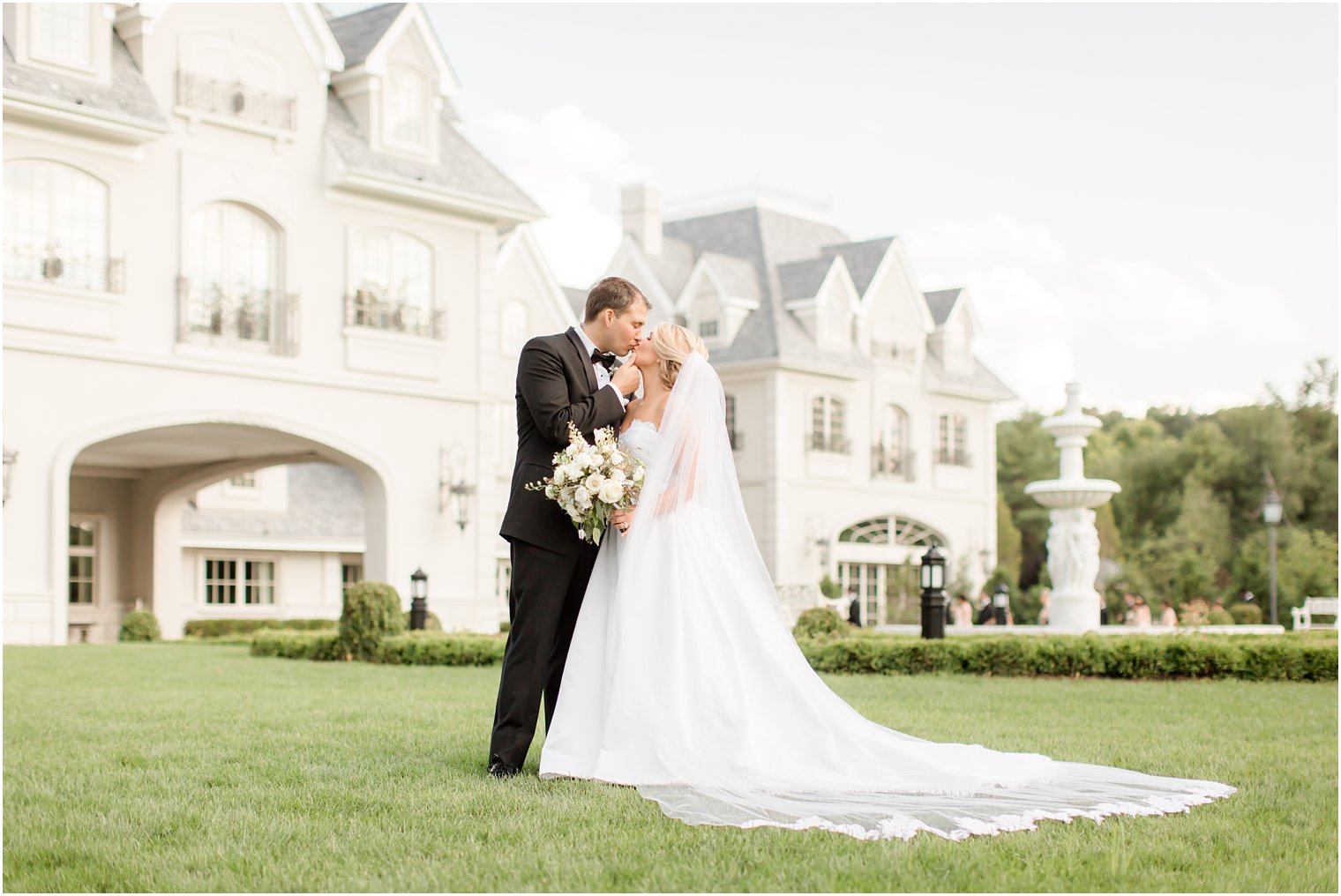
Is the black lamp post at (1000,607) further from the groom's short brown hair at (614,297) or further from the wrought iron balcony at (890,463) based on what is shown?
the groom's short brown hair at (614,297)

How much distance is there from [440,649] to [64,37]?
11.1 meters

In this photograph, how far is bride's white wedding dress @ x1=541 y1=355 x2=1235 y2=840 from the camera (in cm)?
601

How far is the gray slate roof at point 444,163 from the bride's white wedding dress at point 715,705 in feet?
60.4

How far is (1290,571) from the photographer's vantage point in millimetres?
39781

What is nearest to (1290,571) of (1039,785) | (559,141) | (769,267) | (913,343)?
(913,343)

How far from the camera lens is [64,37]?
20.9m

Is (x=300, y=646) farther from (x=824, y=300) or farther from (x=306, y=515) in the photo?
(x=824, y=300)

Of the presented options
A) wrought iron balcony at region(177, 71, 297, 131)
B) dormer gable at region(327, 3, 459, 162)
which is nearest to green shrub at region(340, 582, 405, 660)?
wrought iron balcony at region(177, 71, 297, 131)

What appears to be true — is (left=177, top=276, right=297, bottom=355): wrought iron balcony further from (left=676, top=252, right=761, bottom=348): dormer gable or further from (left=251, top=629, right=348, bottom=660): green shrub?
(left=676, top=252, right=761, bottom=348): dormer gable

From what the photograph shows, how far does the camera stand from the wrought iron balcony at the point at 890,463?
40.0 metres

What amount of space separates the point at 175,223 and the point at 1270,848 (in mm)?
20271

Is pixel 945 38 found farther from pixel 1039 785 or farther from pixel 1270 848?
pixel 1270 848

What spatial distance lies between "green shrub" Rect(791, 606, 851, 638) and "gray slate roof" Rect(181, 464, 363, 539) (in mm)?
19418

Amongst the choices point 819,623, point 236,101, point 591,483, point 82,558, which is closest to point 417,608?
point 819,623
